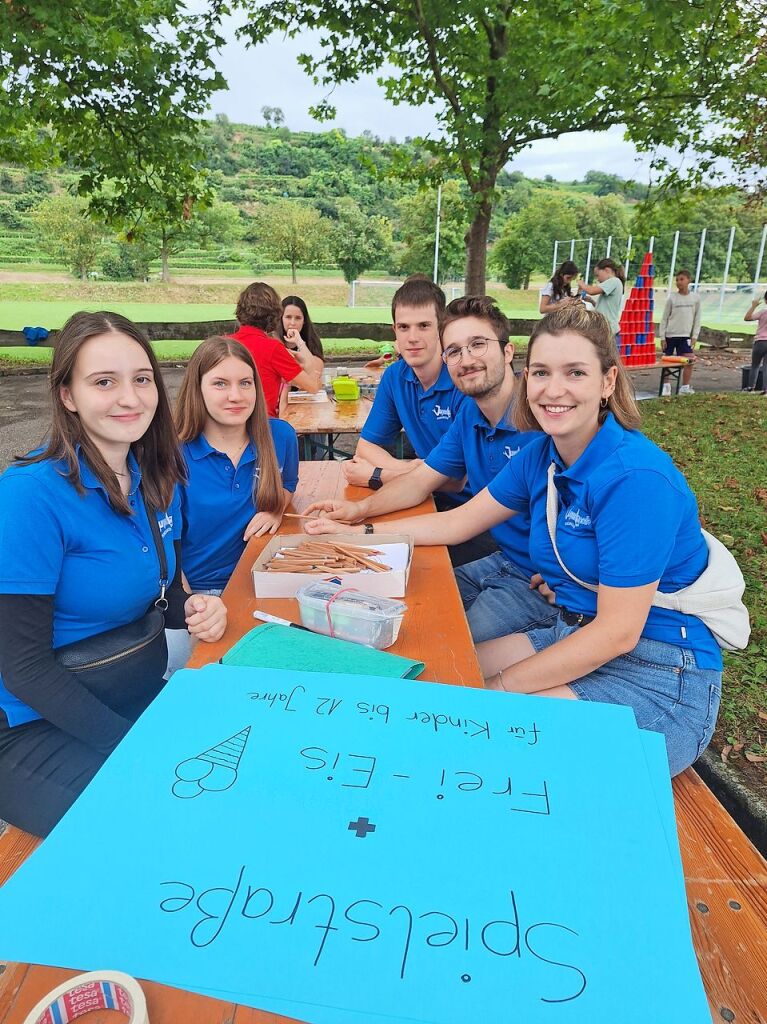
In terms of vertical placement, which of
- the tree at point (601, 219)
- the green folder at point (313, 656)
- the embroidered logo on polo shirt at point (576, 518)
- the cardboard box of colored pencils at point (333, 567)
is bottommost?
the cardboard box of colored pencils at point (333, 567)

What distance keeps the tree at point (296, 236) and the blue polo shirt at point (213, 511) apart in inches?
2018

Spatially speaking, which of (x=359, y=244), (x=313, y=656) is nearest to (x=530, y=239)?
(x=359, y=244)

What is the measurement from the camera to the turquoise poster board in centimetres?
68

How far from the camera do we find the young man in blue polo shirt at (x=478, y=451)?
2.65 m

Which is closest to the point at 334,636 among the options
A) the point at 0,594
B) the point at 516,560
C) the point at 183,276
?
the point at 0,594

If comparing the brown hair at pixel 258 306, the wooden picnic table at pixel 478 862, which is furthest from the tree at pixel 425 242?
the wooden picnic table at pixel 478 862

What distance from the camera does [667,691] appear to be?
5.73ft

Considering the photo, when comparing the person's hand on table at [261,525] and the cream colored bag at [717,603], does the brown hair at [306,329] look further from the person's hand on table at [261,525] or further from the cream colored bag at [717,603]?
the cream colored bag at [717,603]

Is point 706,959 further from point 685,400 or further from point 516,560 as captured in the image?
point 685,400

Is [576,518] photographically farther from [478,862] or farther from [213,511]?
[213,511]

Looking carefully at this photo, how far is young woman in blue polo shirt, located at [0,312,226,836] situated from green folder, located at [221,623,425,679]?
241mm

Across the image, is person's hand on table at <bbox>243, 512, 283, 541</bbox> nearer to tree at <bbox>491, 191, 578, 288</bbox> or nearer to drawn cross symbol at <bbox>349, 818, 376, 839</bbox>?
drawn cross symbol at <bbox>349, 818, 376, 839</bbox>

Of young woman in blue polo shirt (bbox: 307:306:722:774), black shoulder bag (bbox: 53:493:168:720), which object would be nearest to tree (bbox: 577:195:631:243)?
young woman in blue polo shirt (bbox: 307:306:722:774)

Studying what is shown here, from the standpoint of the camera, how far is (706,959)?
1088 mm
